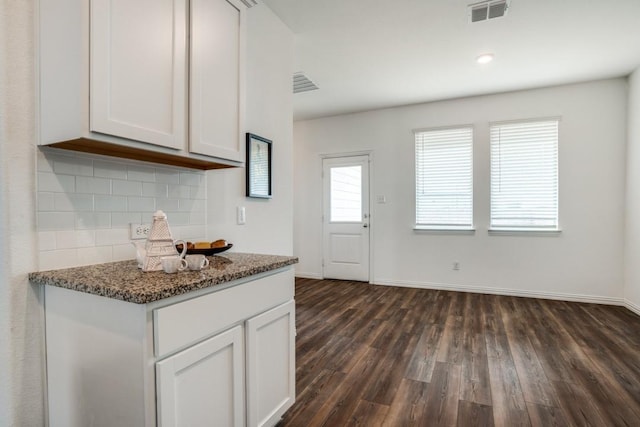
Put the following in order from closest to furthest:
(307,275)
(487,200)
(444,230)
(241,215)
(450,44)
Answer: (241,215), (450,44), (487,200), (444,230), (307,275)

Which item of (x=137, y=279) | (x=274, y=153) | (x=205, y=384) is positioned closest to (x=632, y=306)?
(x=274, y=153)

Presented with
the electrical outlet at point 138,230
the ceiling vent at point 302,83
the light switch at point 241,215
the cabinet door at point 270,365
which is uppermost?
the ceiling vent at point 302,83

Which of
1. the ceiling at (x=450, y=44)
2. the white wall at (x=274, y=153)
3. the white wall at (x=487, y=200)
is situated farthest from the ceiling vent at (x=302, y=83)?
the white wall at (x=487, y=200)

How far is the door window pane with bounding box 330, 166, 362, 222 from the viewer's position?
5.33 metres

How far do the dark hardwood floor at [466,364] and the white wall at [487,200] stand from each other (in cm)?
52

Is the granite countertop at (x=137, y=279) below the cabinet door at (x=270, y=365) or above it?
above

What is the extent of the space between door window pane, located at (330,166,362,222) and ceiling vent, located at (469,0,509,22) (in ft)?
9.29

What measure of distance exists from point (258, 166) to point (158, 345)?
1.57m

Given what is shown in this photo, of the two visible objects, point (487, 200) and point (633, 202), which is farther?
point (487, 200)

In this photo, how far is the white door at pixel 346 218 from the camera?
527cm

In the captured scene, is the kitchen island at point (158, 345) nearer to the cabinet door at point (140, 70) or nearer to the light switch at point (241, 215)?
the cabinet door at point (140, 70)

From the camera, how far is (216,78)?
64.2 inches

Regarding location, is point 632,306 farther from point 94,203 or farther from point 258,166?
point 94,203

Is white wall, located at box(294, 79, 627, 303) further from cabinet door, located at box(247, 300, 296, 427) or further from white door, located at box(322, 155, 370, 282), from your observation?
cabinet door, located at box(247, 300, 296, 427)
